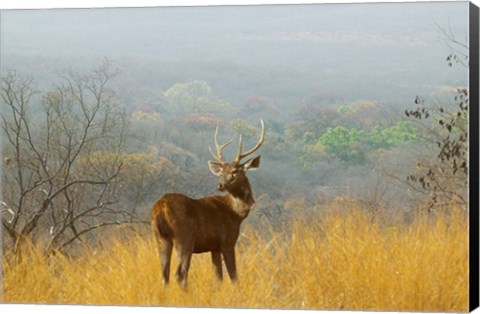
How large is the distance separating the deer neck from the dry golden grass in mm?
205

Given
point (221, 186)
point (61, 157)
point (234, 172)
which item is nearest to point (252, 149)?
point (234, 172)

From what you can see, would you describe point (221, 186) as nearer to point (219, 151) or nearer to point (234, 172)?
point (234, 172)

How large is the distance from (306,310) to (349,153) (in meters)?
1.29

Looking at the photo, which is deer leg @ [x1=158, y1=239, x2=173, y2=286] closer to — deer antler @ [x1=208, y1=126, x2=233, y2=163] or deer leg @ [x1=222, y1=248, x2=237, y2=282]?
deer leg @ [x1=222, y1=248, x2=237, y2=282]

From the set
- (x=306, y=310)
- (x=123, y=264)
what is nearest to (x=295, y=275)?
(x=306, y=310)

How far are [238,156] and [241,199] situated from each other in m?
0.35

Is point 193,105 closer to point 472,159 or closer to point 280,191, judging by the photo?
point 280,191

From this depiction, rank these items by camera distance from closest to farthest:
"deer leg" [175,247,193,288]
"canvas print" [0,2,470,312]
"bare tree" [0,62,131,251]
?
"canvas print" [0,2,470,312] < "deer leg" [175,247,193,288] < "bare tree" [0,62,131,251]

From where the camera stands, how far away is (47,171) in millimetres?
15492

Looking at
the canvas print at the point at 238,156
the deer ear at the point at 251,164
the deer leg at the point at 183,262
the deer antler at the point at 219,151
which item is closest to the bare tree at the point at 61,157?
the canvas print at the point at 238,156

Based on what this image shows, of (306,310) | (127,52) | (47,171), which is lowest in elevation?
(306,310)

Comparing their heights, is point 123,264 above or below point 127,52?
below

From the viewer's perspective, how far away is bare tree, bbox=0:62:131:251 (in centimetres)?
1538

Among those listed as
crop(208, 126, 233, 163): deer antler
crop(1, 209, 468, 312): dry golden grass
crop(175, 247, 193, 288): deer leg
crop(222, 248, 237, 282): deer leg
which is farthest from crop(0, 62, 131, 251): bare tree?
crop(222, 248, 237, 282): deer leg
